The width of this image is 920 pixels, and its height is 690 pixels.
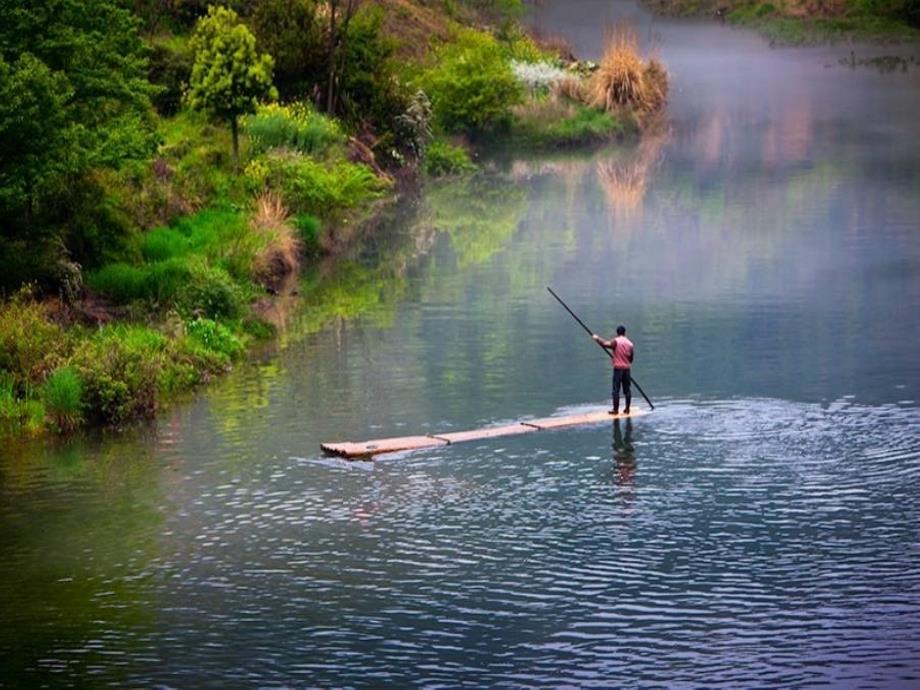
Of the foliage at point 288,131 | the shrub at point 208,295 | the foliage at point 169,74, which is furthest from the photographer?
the foliage at point 169,74

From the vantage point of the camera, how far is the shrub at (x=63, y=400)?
130ft

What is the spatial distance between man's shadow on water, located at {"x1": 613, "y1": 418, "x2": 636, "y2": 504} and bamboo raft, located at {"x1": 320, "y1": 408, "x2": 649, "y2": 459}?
0.67 metres

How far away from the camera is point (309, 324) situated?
5134cm

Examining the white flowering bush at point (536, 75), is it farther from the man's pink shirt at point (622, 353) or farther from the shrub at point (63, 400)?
the shrub at point (63, 400)

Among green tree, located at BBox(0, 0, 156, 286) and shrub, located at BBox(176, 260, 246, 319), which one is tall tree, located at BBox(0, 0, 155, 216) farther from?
shrub, located at BBox(176, 260, 246, 319)

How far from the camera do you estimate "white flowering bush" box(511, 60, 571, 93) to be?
92.1 m

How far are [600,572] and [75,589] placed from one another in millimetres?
8604

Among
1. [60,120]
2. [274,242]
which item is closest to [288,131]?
[274,242]

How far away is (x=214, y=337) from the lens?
46281 mm

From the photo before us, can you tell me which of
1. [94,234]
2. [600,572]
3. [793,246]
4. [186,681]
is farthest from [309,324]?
[186,681]

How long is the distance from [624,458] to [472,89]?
50.6 m

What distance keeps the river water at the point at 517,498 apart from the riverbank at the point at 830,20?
Answer: 250 ft

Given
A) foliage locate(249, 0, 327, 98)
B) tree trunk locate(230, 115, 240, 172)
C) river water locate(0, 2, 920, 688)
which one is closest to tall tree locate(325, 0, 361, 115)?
foliage locate(249, 0, 327, 98)

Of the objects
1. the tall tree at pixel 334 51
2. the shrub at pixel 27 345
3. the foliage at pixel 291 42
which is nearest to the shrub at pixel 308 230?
the tall tree at pixel 334 51
